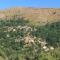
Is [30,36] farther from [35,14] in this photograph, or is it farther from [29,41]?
[35,14]

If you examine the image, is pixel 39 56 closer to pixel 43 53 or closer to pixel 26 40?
pixel 43 53

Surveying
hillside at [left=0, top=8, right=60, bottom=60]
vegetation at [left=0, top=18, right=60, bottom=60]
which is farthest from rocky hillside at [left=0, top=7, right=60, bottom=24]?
vegetation at [left=0, top=18, right=60, bottom=60]

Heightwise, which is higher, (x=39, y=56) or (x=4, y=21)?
(x=4, y=21)

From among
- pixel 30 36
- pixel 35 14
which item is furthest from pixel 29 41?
pixel 35 14

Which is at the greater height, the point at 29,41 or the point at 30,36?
the point at 30,36

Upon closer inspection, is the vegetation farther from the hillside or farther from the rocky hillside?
the rocky hillside

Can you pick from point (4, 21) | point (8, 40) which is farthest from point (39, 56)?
point (4, 21)
